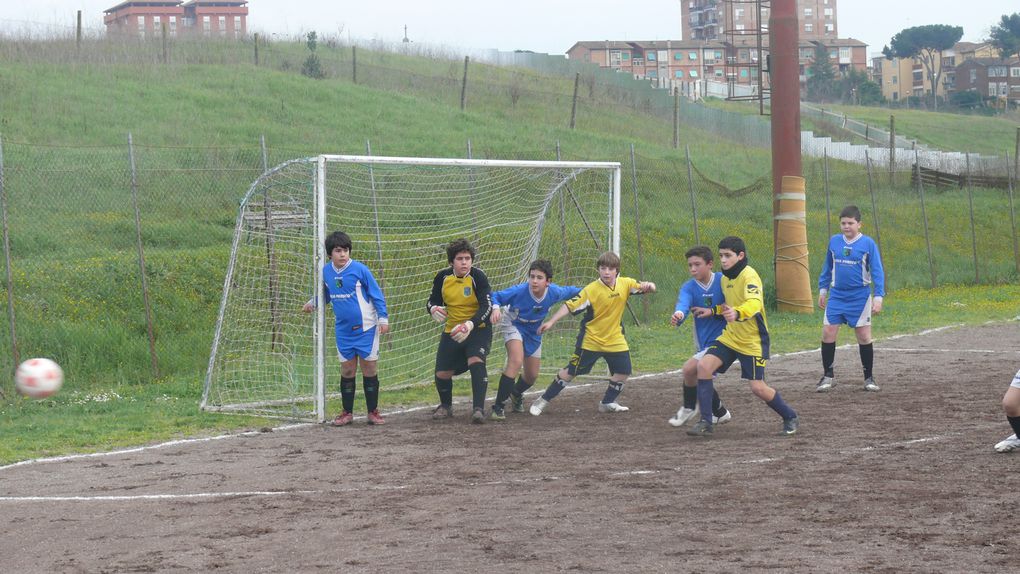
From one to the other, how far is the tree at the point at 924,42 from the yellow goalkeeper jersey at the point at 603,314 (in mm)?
116147

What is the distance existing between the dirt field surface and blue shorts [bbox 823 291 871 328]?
105 cm

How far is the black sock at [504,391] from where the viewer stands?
10.8m

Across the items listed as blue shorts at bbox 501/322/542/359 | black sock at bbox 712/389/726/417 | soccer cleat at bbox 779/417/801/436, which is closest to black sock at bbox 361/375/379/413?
blue shorts at bbox 501/322/542/359

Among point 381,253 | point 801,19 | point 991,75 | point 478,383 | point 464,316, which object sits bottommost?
point 478,383

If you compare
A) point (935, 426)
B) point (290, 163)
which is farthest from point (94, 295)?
point (935, 426)

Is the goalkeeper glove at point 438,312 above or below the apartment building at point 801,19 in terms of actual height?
below

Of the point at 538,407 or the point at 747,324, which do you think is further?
the point at 538,407

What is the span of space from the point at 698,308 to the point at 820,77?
89.2 metres

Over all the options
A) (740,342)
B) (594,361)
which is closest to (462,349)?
(594,361)

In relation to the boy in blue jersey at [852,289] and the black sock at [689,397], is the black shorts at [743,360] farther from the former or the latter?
the boy in blue jersey at [852,289]

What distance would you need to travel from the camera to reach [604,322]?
10.8 metres

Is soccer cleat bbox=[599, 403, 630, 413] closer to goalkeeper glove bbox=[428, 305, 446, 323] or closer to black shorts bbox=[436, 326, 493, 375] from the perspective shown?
black shorts bbox=[436, 326, 493, 375]

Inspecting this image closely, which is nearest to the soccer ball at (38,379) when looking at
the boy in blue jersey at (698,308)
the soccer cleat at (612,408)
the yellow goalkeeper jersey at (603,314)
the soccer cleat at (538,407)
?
the soccer cleat at (538,407)

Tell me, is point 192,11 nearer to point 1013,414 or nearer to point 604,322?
point 604,322
